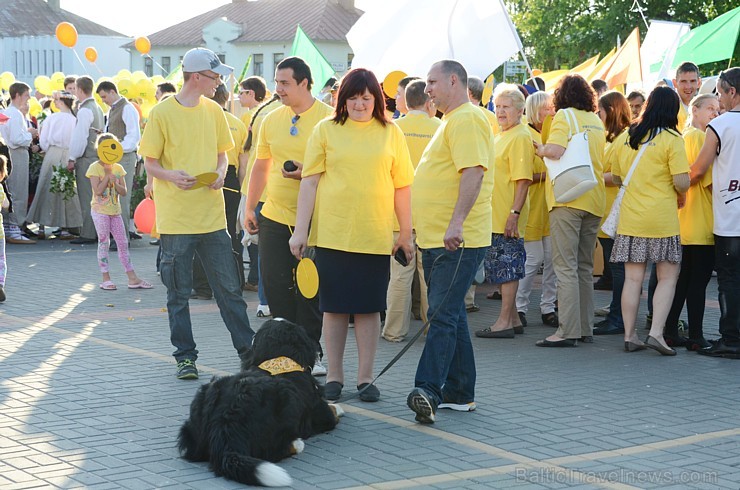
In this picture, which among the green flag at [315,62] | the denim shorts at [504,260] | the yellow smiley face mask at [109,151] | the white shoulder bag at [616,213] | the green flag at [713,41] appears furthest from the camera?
the green flag at [315,62]

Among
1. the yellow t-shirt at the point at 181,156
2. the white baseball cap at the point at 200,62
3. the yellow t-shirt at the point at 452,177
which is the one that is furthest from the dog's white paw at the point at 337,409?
the white baseball cap at the point at 200,62

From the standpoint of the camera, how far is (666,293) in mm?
8234

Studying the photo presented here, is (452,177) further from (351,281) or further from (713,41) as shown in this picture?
(713,41)

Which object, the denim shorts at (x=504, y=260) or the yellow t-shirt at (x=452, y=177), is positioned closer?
the yellow t-shirt at (x=452, y=177)

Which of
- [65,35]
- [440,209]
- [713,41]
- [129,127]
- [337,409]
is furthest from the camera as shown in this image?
[65,35]

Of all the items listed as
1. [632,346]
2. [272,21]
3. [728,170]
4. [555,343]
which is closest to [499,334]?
[555,343]

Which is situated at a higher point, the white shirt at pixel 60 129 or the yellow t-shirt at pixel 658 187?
the white shirt at pixel 60 129

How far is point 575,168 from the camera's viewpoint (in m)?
8.08

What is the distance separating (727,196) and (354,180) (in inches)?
131

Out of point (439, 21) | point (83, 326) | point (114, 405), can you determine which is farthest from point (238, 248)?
point (114, 405)

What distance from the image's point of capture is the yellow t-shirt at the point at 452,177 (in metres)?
5.95

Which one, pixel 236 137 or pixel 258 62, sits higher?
pixel 258 62

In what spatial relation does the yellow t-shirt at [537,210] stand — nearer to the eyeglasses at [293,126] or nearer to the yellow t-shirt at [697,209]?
the yellow t-shirt at [697,209]

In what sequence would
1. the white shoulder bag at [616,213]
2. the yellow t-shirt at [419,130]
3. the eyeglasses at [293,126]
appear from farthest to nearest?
the yellow t-shirt at [419,130], the white shoulder bag at [616,213], the eyeglasses at [293,126]
